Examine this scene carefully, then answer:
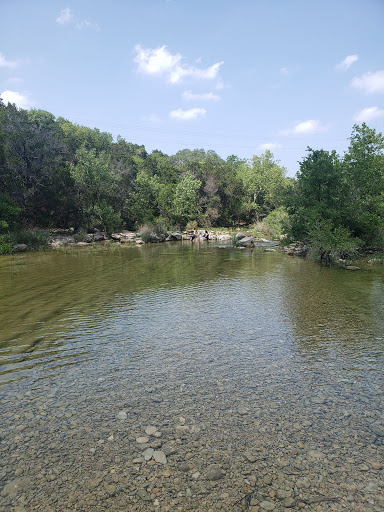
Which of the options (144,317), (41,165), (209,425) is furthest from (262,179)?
(209,425)

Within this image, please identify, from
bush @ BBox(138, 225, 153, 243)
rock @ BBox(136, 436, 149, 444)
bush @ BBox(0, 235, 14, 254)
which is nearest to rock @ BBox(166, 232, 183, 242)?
bush @ BBox(138, 225, 153, 243)

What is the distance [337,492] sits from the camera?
3.49 metres

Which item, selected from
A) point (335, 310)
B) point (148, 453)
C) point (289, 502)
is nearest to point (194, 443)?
point (148, 453)


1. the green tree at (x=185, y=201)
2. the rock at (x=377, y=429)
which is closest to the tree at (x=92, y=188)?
the green tree at (x=185, y=201)

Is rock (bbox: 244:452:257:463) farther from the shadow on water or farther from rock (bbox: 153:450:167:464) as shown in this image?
the shadow on water

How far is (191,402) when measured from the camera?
5297 millimetres

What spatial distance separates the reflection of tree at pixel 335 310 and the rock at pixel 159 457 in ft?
15.1

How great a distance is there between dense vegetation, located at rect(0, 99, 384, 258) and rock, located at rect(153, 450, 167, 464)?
814 inches

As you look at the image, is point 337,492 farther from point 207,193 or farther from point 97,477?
point 207,193

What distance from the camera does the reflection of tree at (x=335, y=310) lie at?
799cm

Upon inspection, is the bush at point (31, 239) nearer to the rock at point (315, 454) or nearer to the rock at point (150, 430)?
the rock at point (150, 430)

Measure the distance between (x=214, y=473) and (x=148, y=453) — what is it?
909 millimetres

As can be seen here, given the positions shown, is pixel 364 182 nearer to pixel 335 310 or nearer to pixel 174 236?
pixel 335 310

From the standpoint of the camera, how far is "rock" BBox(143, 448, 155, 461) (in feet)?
13.2
